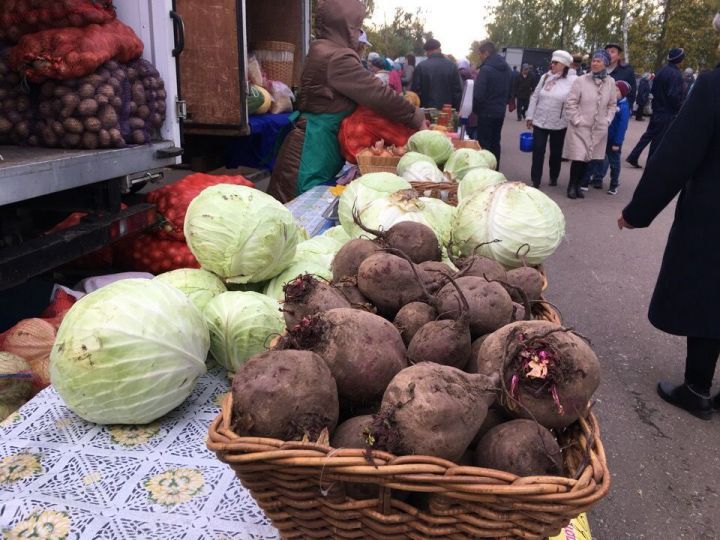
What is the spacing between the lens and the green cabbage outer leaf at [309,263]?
225cm

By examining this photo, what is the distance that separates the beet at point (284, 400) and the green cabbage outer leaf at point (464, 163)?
373 cm

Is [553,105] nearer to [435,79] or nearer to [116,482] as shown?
[435,79]

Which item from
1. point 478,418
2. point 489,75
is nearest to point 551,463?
point 478,418

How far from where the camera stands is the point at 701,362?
131 inches

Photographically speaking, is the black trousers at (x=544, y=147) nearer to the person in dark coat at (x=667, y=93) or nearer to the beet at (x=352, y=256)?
the person in dark coat at (x=667, y=93)

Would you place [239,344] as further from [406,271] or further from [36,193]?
[36,193]

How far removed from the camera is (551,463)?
3.66ft

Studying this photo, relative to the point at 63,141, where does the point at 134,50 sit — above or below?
above

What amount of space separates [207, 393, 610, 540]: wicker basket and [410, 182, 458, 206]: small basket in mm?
2774

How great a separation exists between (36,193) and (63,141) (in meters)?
0.74

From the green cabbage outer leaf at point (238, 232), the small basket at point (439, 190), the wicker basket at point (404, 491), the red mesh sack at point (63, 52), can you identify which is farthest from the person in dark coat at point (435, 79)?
the wicker basket at point (404, 491)

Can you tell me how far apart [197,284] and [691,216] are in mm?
2704

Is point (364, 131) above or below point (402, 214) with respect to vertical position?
above

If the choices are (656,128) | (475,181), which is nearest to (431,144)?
(475,181)
